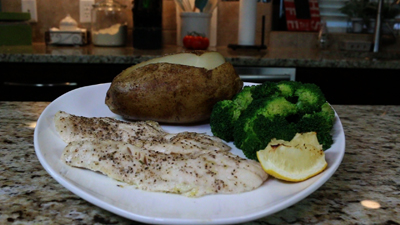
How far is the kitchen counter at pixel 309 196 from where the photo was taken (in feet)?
1.63

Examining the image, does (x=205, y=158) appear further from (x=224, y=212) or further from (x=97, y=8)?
(x=97, y=8)

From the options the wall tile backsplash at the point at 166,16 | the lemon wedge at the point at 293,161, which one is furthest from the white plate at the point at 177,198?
the wall tile backsplash at the point at 166,16

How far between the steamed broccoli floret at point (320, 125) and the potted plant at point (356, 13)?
7.39 feet

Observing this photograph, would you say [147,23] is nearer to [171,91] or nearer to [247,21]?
[247,21]

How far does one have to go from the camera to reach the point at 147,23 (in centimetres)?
235

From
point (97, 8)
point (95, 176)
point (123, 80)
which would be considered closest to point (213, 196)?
point (95, 176)

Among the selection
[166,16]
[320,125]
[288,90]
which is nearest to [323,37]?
[166,16]

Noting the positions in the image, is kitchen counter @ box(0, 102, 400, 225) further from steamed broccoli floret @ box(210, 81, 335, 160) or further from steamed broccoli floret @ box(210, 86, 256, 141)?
steamed broccoli floret @ box(210, 86, 256, 141)

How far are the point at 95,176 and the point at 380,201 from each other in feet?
1.38

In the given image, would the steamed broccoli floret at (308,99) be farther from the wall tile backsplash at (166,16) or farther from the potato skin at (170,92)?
the wall tile backsplash at (166,16)

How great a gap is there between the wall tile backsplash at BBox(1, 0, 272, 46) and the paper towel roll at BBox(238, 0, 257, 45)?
36cm

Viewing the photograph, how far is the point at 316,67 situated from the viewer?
6.56ft

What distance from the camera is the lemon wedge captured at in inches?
21.4

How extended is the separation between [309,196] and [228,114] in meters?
0.30
